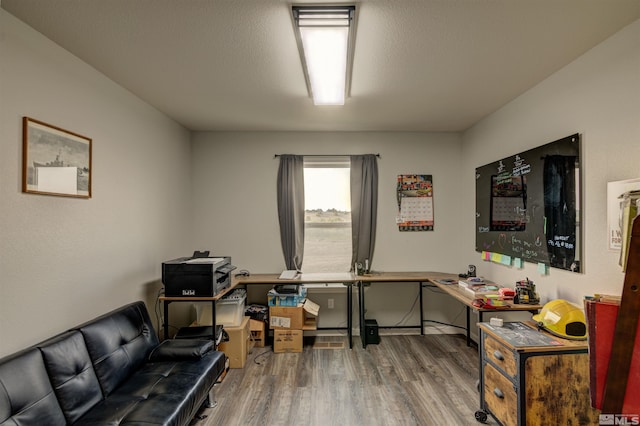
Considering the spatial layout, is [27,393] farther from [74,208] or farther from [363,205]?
[363,205]

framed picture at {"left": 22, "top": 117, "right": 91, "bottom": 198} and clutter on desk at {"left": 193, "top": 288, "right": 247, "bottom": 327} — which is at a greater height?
framed picture at {"left": 22, "top": 117, "right": 91, "bottom": 198}

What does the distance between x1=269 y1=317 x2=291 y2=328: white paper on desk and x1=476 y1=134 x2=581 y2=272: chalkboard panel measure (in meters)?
2.46

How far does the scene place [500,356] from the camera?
1.95m

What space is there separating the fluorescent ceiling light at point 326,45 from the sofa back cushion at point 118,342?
7.77 ft

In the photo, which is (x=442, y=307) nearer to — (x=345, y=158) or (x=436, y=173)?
(x=436, y=173)

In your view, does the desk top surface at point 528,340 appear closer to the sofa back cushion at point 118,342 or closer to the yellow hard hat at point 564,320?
the yellow hard hat at point 564,320

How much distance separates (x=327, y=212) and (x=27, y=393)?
3185mm

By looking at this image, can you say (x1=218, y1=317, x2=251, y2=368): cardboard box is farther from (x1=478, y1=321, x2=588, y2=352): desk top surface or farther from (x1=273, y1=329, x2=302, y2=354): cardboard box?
(x1=478, y1=321, x2=588, y2=352): desk top surface

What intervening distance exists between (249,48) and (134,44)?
757mm

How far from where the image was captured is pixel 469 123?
3.64 metres

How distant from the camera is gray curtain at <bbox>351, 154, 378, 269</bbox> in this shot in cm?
389

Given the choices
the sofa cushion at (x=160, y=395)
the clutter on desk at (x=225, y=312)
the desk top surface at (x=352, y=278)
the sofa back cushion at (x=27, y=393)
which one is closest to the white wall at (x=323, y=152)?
the desk top surface at (x=352, y=278)

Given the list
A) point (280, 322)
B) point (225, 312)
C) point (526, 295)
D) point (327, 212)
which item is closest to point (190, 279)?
point (225, 312)

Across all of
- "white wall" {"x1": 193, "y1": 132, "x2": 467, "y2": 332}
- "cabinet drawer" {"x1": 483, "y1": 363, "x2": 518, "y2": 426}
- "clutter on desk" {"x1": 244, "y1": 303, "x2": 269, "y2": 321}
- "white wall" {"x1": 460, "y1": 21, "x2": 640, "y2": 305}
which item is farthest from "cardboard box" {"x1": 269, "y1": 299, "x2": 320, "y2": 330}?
"white wall" {"x1": 460, "y1": 21, "x2": 640, "y2": 305}
